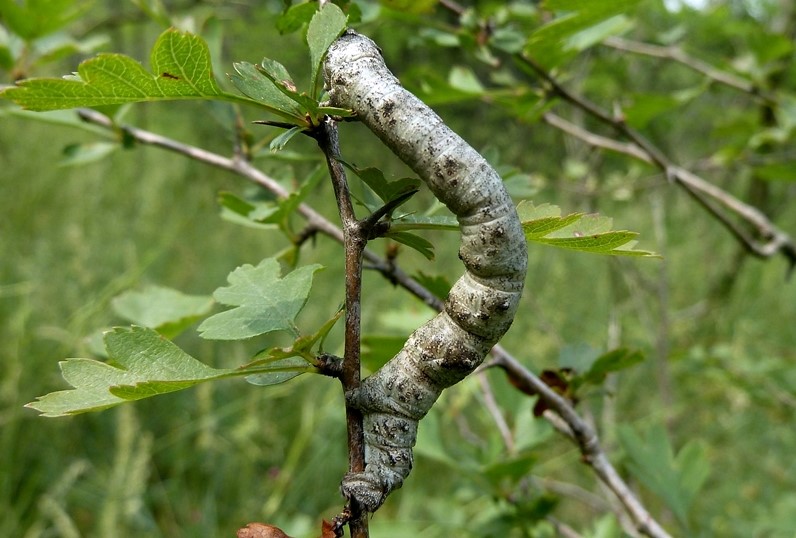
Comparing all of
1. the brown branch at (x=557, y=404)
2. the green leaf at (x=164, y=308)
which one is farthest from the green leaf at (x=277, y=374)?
the green leaf at (x=164, y=308)

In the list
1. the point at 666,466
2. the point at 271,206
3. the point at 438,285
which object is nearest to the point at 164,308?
the point at 271,206

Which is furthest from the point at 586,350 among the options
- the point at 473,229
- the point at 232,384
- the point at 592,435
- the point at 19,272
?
the point at 19,272

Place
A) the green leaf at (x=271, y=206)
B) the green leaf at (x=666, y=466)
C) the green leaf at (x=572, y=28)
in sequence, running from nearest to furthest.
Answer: the green leaf at (x=271, y=206)
the green leaf at (x=572, y=28)
the green leaf at (x=666, y=466)

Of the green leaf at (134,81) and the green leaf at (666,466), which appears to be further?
the green leaf at (666,466)

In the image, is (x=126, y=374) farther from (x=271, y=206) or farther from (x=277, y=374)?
(x=271, y=206)

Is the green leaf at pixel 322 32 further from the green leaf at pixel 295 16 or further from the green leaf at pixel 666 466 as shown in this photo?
the green leaf at pixel 666 466
